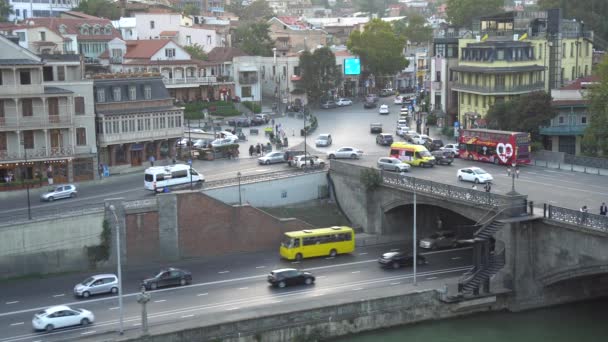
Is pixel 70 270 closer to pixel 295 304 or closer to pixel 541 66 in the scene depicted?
pixel 295 304

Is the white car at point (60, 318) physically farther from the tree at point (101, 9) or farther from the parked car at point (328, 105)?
the tree at point (101, 9)

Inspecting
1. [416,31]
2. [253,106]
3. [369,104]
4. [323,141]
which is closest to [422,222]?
[323,141]

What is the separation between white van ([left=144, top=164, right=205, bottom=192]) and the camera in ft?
177

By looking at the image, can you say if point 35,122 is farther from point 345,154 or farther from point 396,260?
point 396,260

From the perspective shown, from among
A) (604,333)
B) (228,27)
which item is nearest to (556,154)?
(604,333)

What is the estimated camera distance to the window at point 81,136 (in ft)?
192

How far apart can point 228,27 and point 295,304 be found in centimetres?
9268

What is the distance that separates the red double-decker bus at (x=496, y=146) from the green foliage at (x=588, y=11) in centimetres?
5077

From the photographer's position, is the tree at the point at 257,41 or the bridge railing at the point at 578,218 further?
the tree at the point at 257,41

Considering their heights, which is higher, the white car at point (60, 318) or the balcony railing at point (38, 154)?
the balcony railing at point (38, 154)

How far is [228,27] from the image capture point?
421ft

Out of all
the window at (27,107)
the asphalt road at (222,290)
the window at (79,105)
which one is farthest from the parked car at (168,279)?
the window at (79,105)

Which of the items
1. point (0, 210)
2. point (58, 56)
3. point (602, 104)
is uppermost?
point (58, 56)

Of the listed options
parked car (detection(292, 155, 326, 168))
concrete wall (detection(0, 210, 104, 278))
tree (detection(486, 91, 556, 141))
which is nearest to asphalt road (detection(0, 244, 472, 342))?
concrete wall (detection(0, 210, 104, 278))
